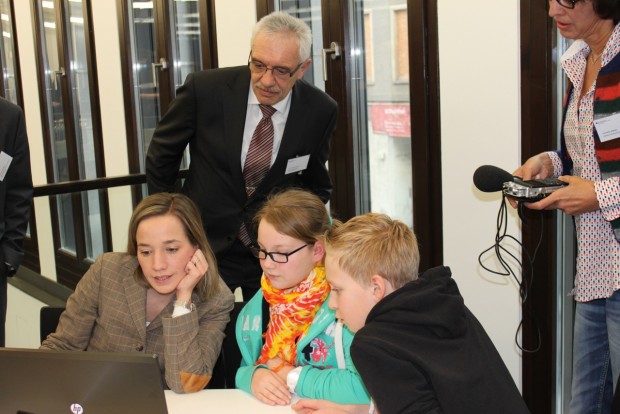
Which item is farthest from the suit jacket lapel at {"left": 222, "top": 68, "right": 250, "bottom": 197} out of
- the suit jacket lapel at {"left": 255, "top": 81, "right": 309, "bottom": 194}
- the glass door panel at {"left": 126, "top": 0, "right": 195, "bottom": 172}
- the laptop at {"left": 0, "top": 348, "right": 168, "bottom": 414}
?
the glass door panel at {"left": 126, "top": 0, "right": 195, "bottom": 172}

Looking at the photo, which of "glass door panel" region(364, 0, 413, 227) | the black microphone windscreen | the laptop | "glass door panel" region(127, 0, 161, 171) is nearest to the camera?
the laptop

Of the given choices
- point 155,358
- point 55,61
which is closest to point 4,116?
point 155,358

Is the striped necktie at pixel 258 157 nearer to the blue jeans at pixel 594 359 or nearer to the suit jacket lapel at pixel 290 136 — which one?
the suit jacket lapel at pixel 290 136

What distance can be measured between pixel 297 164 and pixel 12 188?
3.76ft

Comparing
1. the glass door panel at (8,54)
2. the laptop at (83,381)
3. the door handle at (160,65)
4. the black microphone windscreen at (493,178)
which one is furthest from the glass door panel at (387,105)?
the glass door panel at (8,54)

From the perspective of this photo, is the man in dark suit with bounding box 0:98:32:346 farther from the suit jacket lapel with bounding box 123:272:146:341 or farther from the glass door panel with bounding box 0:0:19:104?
the glass door panel with bounding box 0:0:19:104

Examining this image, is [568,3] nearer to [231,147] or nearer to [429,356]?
[429,356]

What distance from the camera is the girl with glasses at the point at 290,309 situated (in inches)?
84.0

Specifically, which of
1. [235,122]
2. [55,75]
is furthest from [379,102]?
[55,75]

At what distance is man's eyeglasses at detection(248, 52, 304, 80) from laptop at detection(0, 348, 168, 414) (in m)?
1.52

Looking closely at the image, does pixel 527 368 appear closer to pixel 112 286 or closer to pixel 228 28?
pixel 112 286

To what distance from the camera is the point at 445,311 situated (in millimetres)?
1607

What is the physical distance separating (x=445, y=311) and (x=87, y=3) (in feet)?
18.4

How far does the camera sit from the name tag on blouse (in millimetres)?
2039
